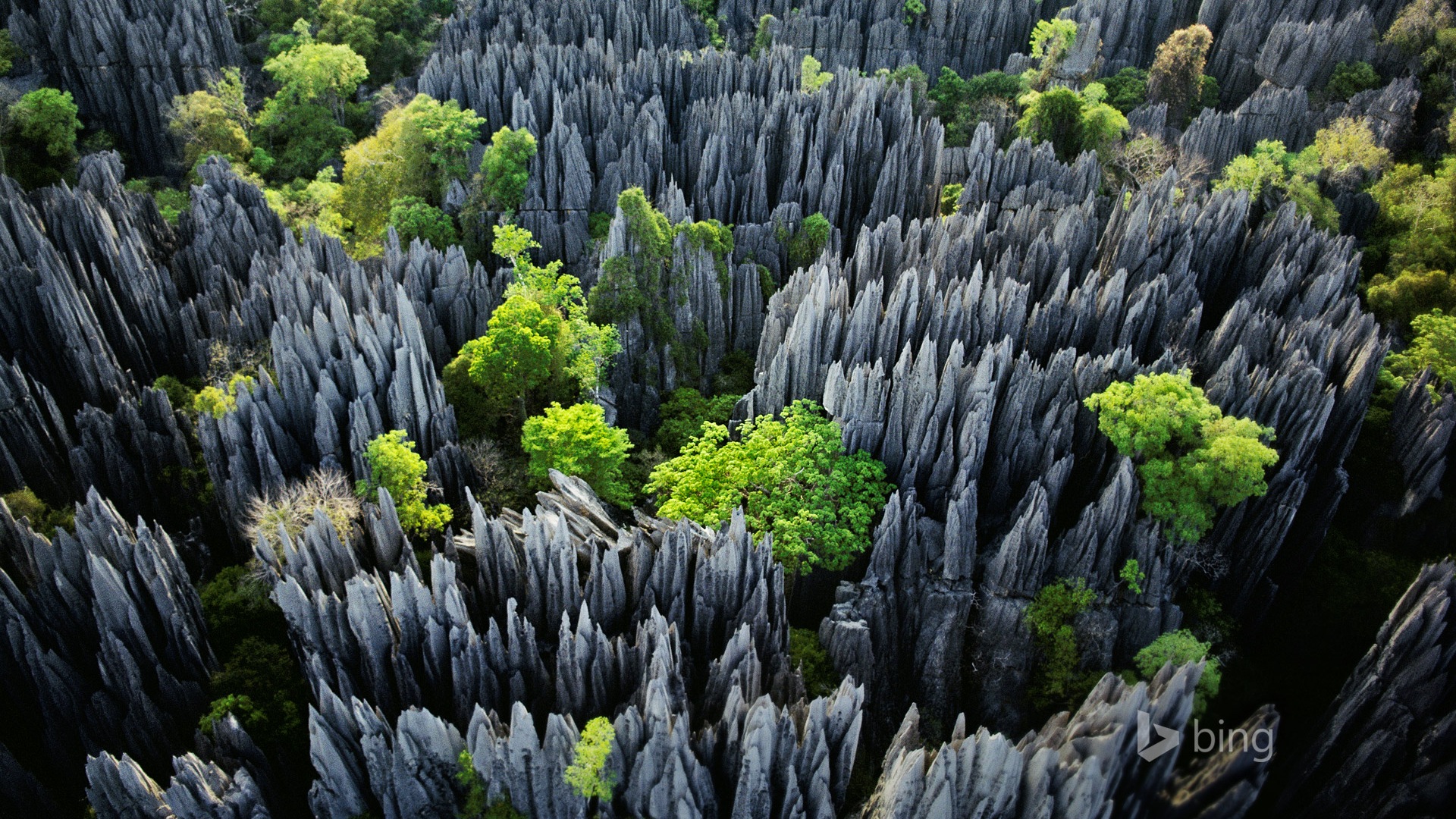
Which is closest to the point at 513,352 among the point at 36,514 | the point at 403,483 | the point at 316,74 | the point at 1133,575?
the point at 403,483

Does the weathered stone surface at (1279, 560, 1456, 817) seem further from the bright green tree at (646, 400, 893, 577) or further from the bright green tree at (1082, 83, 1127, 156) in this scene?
the bright green tree at (1082, 83, 1127, 156)

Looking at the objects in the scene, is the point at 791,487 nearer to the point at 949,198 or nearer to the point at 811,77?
the point at 949,198

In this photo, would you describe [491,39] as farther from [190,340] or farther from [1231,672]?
[1231,672]

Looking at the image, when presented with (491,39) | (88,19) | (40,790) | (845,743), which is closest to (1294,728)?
(845,743)

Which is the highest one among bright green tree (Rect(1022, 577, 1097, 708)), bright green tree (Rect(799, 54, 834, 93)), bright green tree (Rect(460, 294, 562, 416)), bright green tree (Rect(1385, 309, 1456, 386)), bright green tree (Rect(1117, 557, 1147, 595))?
bright green tree (Rect(799, 54, 834, 93))

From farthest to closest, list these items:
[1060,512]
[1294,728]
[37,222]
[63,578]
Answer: [37,222] → [1060,512] → [1294,728] → [63,578]

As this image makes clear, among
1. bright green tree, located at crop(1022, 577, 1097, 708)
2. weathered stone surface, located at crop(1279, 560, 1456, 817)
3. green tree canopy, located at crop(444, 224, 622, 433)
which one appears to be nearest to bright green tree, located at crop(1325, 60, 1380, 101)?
weathered stone surface, located at crop(1279, 560, 1456, 817)
